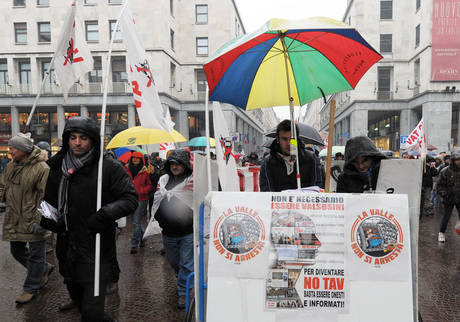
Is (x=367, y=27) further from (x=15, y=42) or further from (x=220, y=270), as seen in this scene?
(x=220, y=270)

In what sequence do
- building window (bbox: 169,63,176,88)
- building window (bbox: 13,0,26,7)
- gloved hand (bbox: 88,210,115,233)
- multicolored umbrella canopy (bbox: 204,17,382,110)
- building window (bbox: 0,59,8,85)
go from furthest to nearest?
building window (bbox: 169,63,176,88) → building window (bbox: 0,59,8,85) → building window (bbox: 13,0,26,7) → multicolored umbrella canopy (bbox: 204,17,382,110) → gloved hand (bbox: 88,210,115,233)

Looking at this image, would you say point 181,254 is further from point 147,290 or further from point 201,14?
point 201,14

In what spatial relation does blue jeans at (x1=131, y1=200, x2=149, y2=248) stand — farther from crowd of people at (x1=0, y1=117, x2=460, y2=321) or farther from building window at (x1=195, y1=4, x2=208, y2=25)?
building window at (x1=195, y1=4, x2=208, y2=25)

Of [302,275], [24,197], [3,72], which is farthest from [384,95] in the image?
[3,72]

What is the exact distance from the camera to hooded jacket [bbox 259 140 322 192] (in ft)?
11.3

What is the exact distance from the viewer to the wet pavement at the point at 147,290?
391cm

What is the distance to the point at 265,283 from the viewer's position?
6.83 ft

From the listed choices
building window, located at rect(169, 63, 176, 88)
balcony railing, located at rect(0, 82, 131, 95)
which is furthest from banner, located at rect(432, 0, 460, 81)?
balcony railing, located at rect(0, 82, 131, 95)

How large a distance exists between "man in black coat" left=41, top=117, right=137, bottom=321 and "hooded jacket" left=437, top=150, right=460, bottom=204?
21.4 feet

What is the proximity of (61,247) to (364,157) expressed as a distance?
9.48 feet

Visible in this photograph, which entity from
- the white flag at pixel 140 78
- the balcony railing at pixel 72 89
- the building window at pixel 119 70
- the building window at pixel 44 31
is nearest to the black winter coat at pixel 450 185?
the white flag at pixel 140 78

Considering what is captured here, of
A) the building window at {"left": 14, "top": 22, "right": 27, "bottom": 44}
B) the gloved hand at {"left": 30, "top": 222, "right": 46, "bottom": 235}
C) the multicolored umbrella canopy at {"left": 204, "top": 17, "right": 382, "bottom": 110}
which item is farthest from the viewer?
the building window at {"left": 14, "top": 22, "right": 27, "bottom": 44}

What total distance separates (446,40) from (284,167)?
29.3m

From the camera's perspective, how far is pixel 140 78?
136 inches
